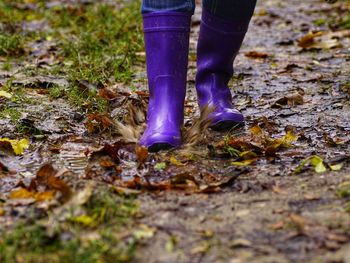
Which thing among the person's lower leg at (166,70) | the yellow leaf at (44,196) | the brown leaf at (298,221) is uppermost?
the person's lower leg at (166,70)

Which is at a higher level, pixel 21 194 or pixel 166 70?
pixel 166 70

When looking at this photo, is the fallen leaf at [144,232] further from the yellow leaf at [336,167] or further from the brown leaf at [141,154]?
the yellow leaf at [336,167]

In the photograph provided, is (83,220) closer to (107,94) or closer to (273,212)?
(273,212)

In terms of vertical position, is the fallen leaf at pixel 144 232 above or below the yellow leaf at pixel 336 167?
below

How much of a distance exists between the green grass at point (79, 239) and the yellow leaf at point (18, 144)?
708mm

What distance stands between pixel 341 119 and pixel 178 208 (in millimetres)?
1243

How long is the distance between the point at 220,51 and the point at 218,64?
0.06 meters

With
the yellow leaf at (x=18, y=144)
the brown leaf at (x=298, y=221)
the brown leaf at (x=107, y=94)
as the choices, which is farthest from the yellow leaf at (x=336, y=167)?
the brown leaf at (x=107, y=94)

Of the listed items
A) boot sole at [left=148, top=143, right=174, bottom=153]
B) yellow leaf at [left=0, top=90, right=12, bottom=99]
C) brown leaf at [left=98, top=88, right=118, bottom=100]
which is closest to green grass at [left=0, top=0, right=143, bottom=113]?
brown leaf at [left=98, top=88, right=118, bottom=100]

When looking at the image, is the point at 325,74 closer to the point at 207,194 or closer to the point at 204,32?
the point at 204,32

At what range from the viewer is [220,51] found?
8.32ft

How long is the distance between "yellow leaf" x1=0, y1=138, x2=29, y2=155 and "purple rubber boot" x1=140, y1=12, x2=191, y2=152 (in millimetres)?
449

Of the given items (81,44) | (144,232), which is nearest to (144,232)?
(144,232)

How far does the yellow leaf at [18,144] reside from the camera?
223 cm
